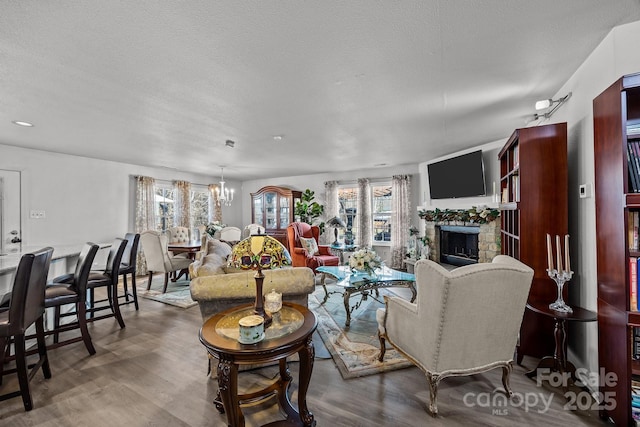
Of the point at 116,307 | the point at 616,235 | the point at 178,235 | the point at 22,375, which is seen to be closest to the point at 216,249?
A: the point at 116,307

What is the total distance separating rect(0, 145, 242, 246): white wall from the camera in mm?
4305

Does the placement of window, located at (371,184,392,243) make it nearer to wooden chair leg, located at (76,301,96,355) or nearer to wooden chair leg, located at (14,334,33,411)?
wooden chair leg, located at (76,301,96,355)

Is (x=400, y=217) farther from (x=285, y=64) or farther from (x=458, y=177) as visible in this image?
(x=285, y=64)

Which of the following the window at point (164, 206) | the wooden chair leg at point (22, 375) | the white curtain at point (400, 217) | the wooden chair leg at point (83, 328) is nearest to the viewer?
the wooden chair leg at point (22, 375)

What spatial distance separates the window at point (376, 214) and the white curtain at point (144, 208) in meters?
4.35

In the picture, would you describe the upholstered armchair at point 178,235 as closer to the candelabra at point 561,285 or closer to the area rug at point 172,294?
the area rug at point 172,294

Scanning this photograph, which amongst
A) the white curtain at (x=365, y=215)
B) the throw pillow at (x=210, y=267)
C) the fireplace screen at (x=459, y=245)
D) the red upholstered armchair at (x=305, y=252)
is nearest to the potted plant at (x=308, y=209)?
the red upholstered armchair at (x=305, y=252)

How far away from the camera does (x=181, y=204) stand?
669cm

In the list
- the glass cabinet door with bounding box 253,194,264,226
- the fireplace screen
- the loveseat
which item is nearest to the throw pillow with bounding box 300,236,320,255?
the fireplace screen

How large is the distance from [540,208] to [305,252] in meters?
3.55

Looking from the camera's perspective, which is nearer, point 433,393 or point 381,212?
point 433,393

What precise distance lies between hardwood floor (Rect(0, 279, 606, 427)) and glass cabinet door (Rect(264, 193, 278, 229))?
16.0 feet

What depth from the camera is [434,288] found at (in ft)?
5.71

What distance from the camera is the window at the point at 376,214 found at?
21.4 feet
